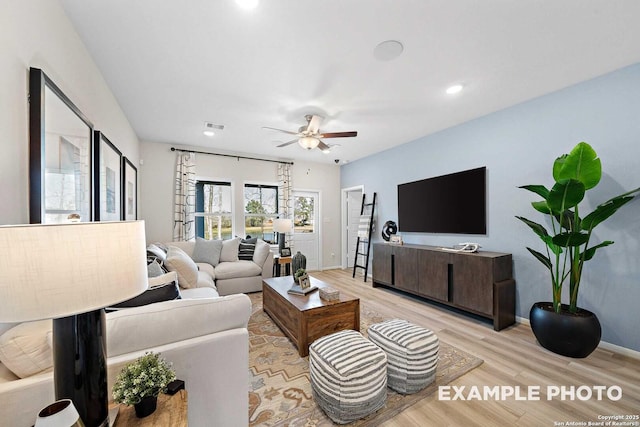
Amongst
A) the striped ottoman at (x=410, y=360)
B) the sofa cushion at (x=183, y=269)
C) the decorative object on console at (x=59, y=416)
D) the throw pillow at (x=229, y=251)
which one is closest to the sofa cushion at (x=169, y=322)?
the decorative object on console at (x=59, y=416)

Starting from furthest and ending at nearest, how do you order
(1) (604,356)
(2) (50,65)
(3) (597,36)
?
(1) (604,356)
(3) (597,36)
(2) (50,65)

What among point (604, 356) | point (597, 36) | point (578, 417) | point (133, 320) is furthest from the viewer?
point (604, 356)

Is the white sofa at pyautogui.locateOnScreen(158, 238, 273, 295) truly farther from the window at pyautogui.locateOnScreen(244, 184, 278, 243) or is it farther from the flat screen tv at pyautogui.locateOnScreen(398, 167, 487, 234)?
the flat screen tv at pyautogui.locateOnScreen(398, 167, 487, 234)

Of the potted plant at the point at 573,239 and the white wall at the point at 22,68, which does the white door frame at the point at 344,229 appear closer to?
the potted plant at the point at 573,239

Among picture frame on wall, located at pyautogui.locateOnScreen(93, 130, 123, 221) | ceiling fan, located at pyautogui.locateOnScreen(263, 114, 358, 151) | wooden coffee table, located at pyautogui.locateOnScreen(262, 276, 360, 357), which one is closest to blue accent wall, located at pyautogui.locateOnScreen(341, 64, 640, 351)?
ceiling fan, located at pyautogui.locateOnScreen(263, 114, 358, 151)

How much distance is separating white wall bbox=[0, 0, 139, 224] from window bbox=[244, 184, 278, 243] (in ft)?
12.2

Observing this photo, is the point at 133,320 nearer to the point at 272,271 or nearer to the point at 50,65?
the point at 50,65

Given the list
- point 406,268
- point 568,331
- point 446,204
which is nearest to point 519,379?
point 568,331

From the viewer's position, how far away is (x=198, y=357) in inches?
51.2

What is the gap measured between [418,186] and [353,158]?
1881mm

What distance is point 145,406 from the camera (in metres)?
0.94

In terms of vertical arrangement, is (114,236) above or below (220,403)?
above

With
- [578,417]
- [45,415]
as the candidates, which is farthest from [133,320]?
[578,417]

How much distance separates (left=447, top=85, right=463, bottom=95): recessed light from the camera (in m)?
2.65
